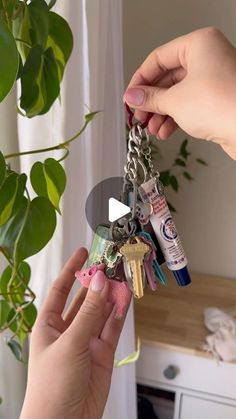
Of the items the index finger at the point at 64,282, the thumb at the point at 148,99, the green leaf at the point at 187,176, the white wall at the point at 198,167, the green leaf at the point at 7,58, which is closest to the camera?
the green leaf at the point at 7,58

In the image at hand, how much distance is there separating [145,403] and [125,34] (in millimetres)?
1241

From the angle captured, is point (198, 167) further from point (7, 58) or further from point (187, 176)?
point (7, 58)

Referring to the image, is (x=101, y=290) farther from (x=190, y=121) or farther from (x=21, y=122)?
(x=21, y=122)

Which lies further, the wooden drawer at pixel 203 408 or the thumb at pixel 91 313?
the wooden drawer at pixel 203 408

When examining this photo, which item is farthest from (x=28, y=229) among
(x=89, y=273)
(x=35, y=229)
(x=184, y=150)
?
(x=184, y=150)

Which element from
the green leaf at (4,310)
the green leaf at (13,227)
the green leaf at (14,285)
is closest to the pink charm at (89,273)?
the green leaf at (13,227)

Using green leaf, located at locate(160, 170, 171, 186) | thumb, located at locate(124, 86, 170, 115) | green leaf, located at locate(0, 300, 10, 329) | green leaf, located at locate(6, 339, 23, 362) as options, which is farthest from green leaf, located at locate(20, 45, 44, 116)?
green leaf, located at locate(160, 170, 171, 186)

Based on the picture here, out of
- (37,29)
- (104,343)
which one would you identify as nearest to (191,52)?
(37,29)

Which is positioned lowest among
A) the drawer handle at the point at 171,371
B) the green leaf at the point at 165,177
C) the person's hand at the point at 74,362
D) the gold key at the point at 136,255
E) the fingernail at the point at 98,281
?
the drawer handle at the point at 171,371

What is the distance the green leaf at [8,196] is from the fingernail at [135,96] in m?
0.18

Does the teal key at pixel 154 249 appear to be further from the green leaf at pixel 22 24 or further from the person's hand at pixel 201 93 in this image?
the green leaf at pixel 22 24

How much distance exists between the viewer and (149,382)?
1295 mm

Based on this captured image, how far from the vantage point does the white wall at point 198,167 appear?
1.32 meters

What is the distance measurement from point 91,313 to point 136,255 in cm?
10
